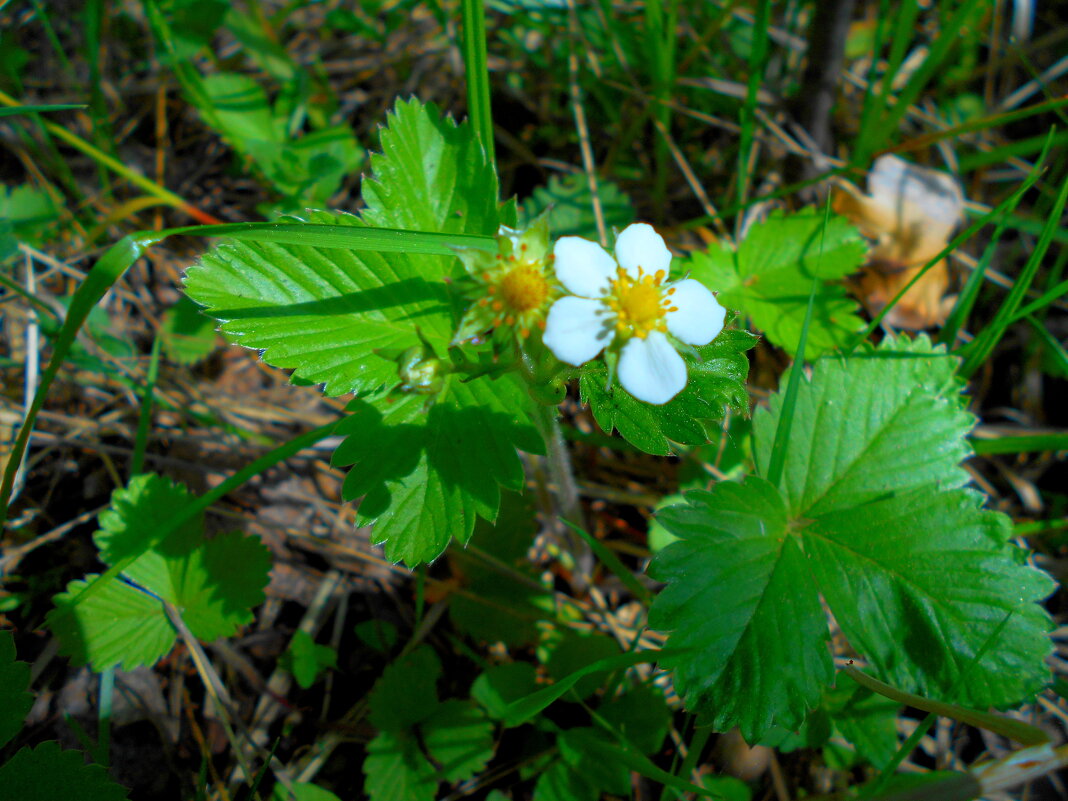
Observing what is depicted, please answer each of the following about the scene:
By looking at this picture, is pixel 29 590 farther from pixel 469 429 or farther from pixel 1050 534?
pixel 1050 534

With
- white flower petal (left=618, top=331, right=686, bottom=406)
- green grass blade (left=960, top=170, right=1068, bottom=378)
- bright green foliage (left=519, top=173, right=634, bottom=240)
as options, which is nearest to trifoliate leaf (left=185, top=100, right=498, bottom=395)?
white flower petal (left=618, top=331, right=686, bottom=406)

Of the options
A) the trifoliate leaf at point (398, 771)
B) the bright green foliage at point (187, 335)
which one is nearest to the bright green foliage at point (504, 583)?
the trifoliate leaf at point (398, 771)

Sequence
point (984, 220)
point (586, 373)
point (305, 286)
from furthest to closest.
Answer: point (984, 220) < point (305, 286) < point (586, 373)

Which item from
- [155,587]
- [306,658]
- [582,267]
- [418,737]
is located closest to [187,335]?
[155,587]

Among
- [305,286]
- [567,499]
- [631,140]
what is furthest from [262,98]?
[567,499]

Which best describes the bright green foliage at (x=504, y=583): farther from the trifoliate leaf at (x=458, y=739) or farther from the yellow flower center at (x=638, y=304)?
the yellow flower center at (x=638, y=304)
